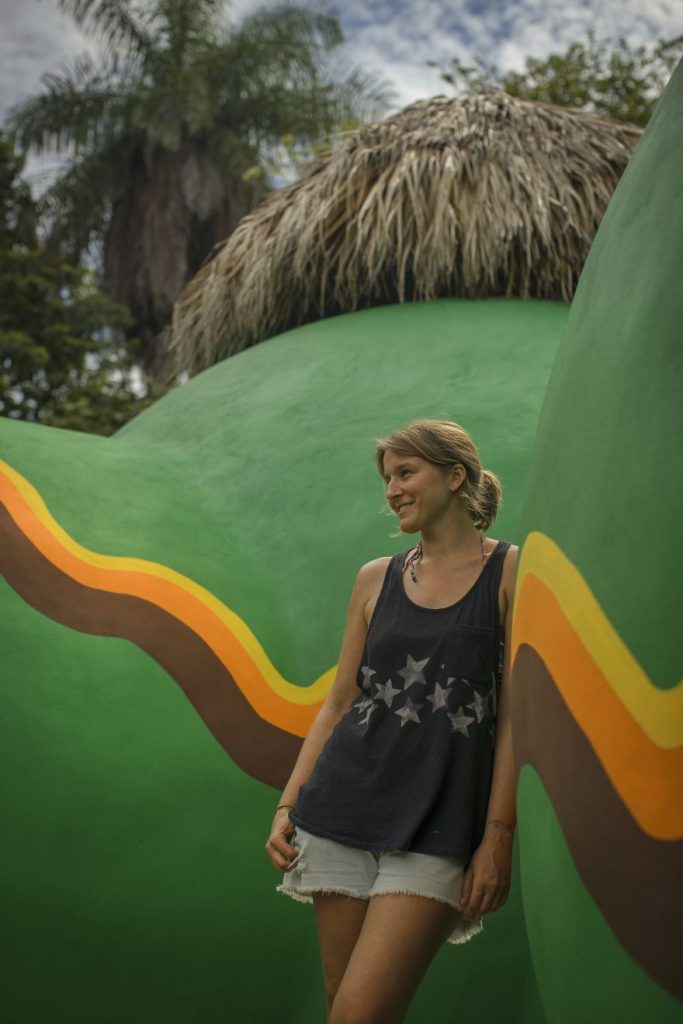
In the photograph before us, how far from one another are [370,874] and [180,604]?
1.07 meters

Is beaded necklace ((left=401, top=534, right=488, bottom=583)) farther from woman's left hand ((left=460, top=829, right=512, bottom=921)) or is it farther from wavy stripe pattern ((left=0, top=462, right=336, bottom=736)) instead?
wavy stripe pattern ((left=0, top=462, right=336, bottom=736))

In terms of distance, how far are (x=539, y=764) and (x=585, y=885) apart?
21 cm

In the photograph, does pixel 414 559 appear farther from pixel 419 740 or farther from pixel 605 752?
pixel 605 752

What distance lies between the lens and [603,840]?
1.68 m

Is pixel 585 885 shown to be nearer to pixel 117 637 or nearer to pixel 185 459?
pixel 117 637

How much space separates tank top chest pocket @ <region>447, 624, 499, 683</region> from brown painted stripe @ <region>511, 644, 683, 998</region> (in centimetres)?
14

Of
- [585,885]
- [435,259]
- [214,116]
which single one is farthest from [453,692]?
[214,116]

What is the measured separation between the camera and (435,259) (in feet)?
12.5

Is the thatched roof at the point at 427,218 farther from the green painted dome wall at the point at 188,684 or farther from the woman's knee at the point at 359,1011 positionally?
the woman's knee at the point at 359,1011

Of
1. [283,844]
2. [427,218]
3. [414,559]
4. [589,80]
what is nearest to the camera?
[283,844]

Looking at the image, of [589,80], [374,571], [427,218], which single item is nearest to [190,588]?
[374,571]

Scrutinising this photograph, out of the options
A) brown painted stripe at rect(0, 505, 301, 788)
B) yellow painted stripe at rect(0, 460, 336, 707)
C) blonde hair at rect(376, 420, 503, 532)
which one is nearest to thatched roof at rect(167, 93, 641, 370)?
yellow painted stripe at rect(0, 460, 336, 707)

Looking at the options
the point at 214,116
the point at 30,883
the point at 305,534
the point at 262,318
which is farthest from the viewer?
the point at 214,116

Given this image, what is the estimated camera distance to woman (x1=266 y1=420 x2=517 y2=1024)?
1.97 metres
